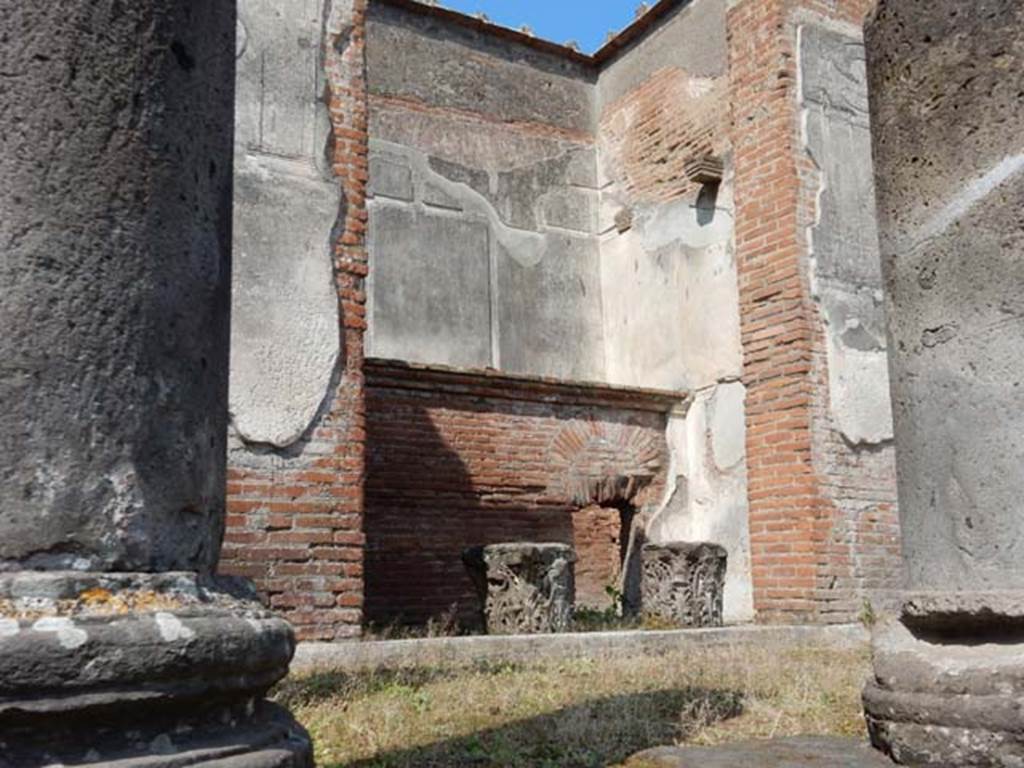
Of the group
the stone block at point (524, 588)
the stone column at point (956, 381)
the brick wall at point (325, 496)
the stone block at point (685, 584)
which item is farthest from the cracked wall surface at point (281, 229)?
the stone column at point (956, 381)

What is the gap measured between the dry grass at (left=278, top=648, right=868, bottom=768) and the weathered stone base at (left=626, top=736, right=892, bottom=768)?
553mm

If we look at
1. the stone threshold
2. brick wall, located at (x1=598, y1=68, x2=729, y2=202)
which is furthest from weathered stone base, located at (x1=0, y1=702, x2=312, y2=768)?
brick wall, located at (x1=598, y1=68, x2=729, y2=202)

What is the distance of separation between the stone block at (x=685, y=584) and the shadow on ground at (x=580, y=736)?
12.0ft

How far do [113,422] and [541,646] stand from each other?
513 cm

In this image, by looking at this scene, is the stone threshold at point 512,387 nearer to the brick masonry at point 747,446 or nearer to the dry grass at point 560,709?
the brick masonry at point 747,446

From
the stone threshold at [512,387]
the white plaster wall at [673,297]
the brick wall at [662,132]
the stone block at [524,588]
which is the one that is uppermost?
the brick wall at [662,132]

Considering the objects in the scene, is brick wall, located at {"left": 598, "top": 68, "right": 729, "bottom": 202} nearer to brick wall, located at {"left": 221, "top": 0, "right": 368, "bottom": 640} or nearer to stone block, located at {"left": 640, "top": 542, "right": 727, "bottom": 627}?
stone block, located at {"left": 640, "top": 542, "right": 727, "bottom": 627}

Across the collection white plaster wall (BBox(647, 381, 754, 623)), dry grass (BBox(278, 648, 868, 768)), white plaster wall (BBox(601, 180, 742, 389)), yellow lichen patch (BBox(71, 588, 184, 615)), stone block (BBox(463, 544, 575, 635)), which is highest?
white plaster wall (BBox(601, 180, 742, 389))

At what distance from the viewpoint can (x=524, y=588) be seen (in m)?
7.47

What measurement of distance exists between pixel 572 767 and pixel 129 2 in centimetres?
255

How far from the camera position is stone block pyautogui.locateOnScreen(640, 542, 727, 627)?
836 cm

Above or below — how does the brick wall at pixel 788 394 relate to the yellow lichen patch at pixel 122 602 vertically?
above

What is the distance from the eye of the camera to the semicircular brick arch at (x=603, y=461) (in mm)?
9805

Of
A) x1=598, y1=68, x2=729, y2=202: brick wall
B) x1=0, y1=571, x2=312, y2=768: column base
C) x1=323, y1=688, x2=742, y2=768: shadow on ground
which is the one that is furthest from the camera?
x1=598, y1=68, x2=729, y2=202: brick wall
